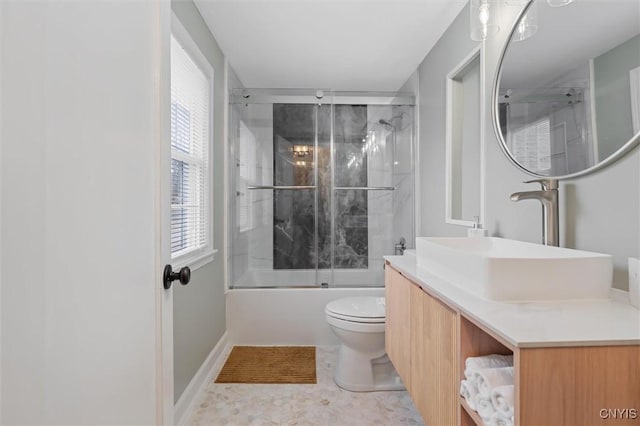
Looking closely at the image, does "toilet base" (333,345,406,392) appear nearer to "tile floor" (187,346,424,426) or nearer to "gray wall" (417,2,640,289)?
"tile floor" (187,346,424,426)

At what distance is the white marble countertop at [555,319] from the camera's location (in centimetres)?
69

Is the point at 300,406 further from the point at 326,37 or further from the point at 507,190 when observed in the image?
the point at 326,37

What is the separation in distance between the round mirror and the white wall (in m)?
1.37

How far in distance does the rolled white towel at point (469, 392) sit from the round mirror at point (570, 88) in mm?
816

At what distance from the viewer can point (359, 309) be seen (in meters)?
2.13

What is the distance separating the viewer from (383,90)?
10.7 feet

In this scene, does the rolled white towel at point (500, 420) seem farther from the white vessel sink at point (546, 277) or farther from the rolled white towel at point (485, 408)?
the white vessel sink at point (546, 277)

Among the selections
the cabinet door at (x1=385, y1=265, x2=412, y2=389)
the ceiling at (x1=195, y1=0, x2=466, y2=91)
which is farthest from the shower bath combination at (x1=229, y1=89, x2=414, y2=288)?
the cabinet door at (x1=385, y1=265, x2=412, y2=389)

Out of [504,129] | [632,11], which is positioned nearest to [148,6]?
[632,11]

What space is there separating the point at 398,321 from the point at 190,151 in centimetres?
151

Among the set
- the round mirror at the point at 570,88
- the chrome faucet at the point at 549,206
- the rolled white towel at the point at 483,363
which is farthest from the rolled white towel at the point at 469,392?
the round mirror at the point at 570,88

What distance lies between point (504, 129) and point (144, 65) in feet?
4.86

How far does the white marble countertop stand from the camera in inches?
27.1

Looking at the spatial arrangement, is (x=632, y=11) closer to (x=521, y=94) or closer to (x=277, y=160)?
(x=521, y=94)
